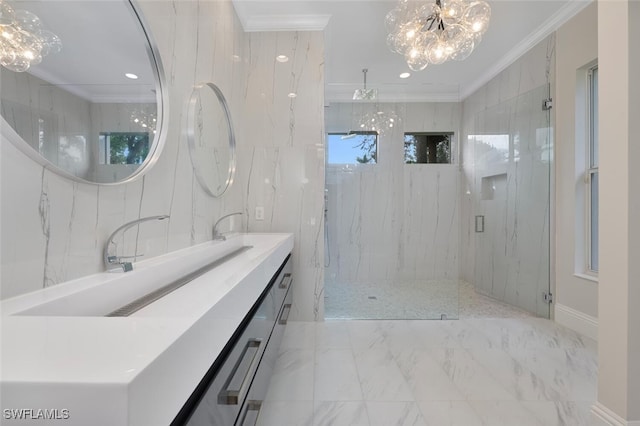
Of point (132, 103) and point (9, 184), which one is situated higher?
point (132, 103)

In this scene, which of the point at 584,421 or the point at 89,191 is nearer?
the point at 89,191

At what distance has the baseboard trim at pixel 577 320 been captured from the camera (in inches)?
85.5

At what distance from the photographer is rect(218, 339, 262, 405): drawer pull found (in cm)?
66

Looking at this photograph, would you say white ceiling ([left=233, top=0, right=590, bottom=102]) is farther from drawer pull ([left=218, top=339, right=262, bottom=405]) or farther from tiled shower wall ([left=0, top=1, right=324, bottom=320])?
drawer pull ([left=218, top=339, right=262, bottom=405])

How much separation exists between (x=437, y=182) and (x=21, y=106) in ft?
12.1

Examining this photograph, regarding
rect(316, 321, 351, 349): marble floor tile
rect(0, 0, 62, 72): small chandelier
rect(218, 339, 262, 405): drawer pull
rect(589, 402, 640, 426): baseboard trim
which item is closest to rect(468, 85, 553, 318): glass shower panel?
rect(589, 402, 640, 426): baseboard trim

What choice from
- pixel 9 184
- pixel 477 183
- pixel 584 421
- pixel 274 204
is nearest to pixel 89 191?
pixel 9 184

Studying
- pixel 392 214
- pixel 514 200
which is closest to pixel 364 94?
pixel 392 214

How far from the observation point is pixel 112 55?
3.05ft

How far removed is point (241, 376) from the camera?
2.48 feet

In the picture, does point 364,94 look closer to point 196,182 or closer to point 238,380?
point 196,182

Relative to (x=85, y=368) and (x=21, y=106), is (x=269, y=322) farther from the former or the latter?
(x=21, y=106)

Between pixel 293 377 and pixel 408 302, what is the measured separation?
67.4 inches

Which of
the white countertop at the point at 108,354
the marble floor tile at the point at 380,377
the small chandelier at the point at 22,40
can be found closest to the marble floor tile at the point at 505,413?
the marble floor tile at the point at 380,377
